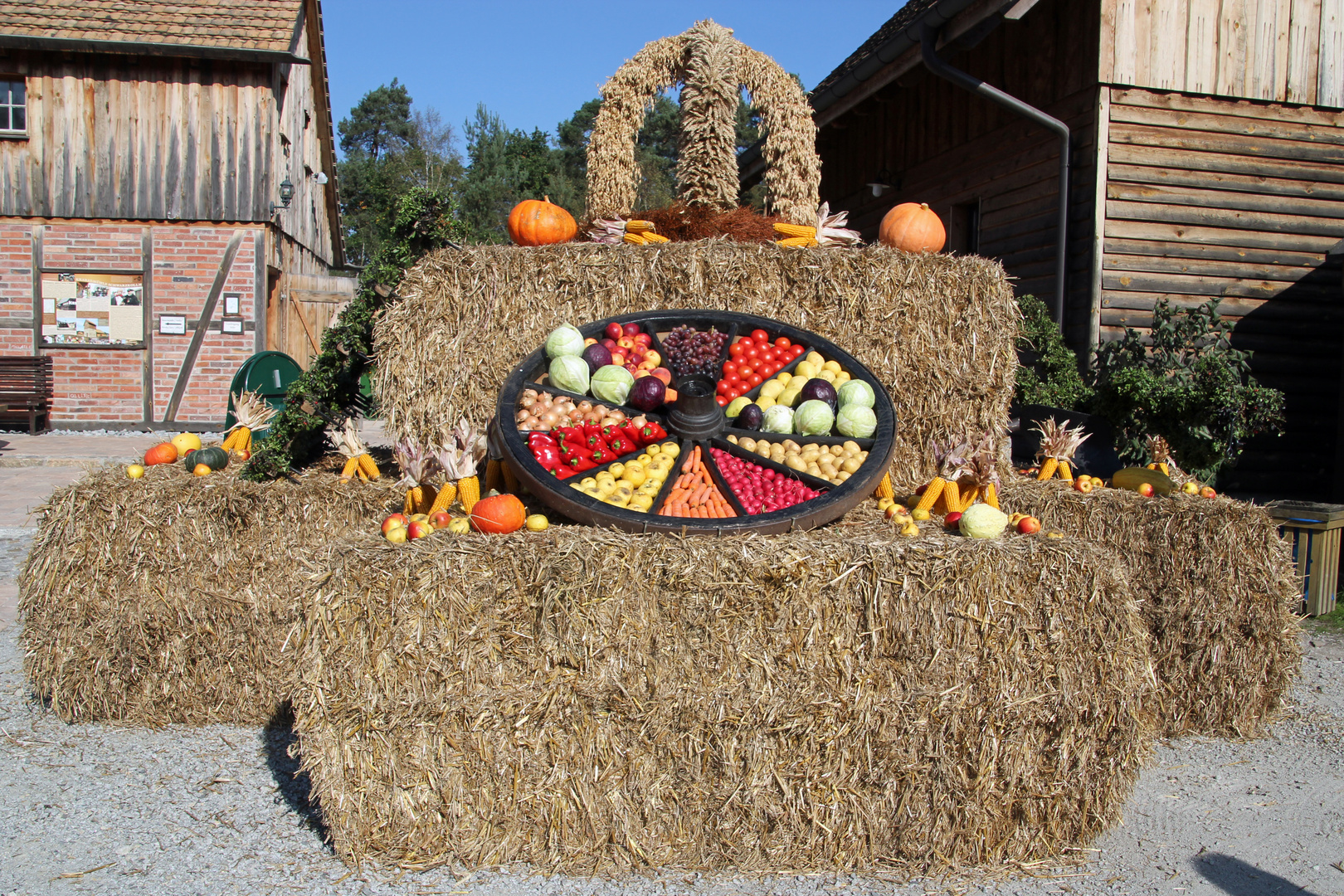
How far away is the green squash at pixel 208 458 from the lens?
16.3 feet

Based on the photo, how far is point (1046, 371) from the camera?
7.73 m

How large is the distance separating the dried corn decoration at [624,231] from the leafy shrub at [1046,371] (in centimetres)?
321

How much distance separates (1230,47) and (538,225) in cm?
778

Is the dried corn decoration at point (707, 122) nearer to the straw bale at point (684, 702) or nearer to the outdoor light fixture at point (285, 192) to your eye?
the straw bale at point (684, 702)

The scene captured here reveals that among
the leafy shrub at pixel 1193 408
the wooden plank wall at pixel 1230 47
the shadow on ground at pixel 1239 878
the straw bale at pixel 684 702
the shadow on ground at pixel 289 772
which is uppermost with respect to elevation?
the wooden plank wall at pixel 1230 47

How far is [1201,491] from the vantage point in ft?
15.4

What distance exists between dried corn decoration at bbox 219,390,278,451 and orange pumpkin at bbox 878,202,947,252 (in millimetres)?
4045

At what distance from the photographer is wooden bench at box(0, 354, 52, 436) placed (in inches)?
516

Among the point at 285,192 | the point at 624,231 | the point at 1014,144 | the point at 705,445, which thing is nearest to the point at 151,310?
the point at 285,192

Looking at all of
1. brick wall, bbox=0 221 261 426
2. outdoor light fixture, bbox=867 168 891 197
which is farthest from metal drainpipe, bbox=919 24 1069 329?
brick wall, bbox=0 221 261 426

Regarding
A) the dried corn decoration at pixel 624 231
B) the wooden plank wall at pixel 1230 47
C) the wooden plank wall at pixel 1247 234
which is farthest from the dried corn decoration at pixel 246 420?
the wooden plank wall at pixel 1230 47

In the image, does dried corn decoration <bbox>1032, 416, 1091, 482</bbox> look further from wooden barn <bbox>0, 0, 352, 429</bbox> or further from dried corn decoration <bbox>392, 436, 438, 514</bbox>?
wooden barn <bbox>0, 0, 352, 429</bbox>

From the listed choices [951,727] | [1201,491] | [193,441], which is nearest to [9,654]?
[193,441]

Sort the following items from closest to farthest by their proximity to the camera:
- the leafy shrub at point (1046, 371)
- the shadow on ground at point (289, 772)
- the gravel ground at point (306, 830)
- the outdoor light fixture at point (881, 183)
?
1. the gravel ground at point (306, 830)
2. the shadow on ground at point (289, 772)
3. the leafy shrub at point (1046, 371)
4. the outdoor light fixture at point (881, 183)
